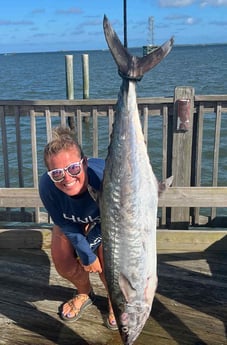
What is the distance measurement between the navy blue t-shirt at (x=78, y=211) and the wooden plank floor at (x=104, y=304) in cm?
52

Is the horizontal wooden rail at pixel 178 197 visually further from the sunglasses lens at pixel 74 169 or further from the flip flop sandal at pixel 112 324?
the sunglasses lens at pixel 74 169

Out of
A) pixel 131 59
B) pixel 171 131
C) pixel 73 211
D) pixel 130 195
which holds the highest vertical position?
pixel 131 59

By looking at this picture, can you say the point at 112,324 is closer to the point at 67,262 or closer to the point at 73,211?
the point at 67,262

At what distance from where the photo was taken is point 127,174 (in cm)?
195

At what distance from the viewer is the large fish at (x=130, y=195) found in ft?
6.11

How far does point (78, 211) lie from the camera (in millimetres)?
2629

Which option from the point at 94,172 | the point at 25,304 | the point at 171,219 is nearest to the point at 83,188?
the point at 94,172

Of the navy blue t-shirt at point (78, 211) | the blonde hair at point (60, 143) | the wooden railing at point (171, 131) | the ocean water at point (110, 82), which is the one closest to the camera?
the blonde hair at point (60, 143)

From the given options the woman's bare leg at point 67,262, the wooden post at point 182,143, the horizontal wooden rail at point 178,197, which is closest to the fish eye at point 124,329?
the woman's bare leg at point 67,262

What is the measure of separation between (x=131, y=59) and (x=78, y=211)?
1.10m

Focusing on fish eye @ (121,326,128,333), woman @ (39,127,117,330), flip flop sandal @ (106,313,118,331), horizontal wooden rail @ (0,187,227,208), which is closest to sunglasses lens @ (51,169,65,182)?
woman @ (39,127,117,330)

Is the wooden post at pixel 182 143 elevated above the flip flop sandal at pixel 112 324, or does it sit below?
above

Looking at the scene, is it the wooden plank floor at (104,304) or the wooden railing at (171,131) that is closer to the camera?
the wooden plank floor at (104,304)

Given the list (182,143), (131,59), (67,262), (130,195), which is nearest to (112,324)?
(67,262)
